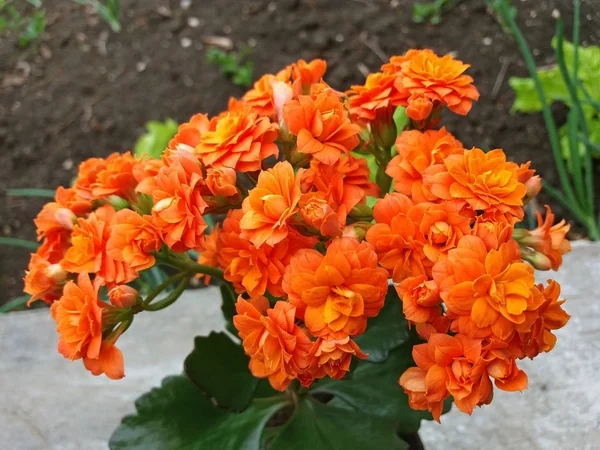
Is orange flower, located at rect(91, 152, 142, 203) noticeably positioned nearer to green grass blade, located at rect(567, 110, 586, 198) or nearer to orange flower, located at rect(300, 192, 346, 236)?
orange flower, located at rect(300, 192, 346, 236)

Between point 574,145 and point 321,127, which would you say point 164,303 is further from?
point 574,145

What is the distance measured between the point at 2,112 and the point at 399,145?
1638mm

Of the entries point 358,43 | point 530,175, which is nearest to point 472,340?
point 530,175

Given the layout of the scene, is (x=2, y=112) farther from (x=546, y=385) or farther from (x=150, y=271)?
(x=546, y=385)

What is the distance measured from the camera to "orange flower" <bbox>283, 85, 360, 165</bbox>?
19.4 inches

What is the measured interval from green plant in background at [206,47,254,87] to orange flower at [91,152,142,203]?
1.10 metres

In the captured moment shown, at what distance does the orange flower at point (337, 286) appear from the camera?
0.44m

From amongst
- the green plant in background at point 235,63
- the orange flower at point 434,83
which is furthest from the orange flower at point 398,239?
the green plant in background at point 235,63

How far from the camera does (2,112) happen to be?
1.76 meters

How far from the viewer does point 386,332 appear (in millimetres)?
674

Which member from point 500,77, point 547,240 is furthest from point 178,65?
point 547,240

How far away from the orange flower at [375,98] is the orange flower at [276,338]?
234 millimetres

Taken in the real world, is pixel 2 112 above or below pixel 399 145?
below

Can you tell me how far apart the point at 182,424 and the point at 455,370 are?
15.9 inches
